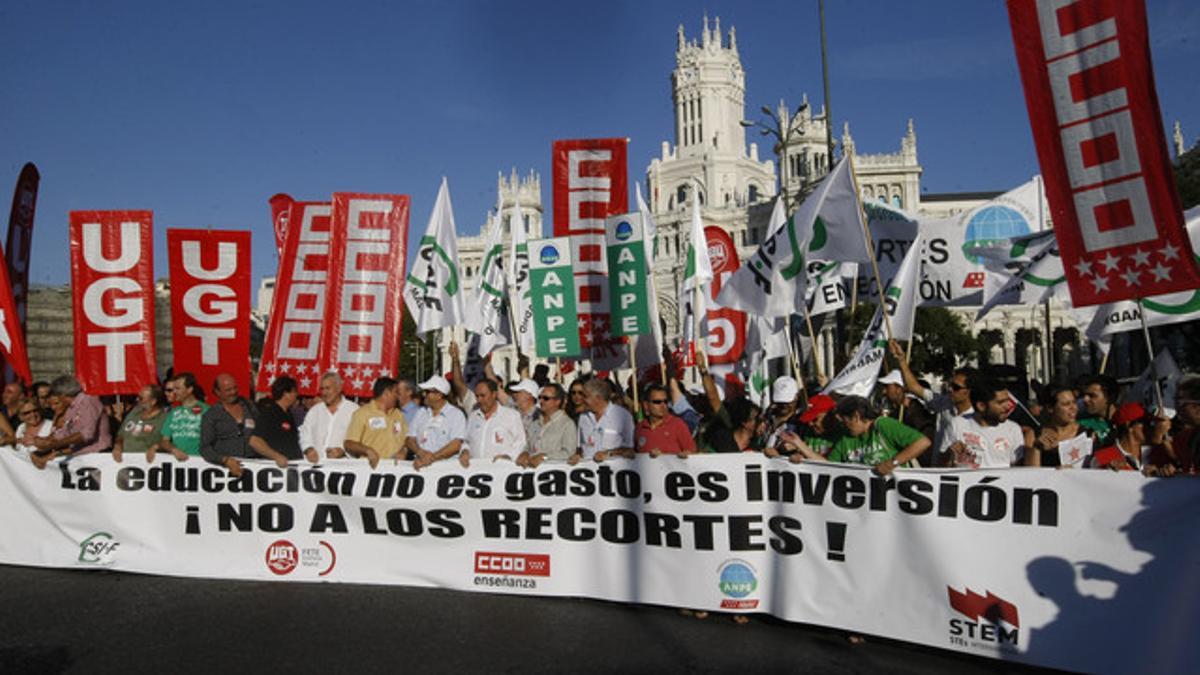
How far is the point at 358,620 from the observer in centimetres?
572

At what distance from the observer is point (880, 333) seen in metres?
8.32

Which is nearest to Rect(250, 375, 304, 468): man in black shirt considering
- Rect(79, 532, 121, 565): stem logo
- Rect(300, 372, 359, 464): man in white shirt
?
Rect(300, 372, 359, 464): man in white shirt

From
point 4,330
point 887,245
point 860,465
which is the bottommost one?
point 860,465

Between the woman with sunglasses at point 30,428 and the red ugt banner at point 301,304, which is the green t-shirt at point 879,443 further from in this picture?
the woman with sunglasses at point 30,428

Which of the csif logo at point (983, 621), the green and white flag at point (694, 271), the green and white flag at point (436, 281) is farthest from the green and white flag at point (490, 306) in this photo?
the csif logo at point (983, 621)

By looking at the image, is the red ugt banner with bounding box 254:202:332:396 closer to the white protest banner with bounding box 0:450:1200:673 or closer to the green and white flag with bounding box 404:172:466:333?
the green and white flag with bounding box 404:172:466:333

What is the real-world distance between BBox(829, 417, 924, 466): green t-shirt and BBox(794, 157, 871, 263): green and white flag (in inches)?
93.4

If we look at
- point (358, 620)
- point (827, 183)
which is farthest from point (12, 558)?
point (827, 183)

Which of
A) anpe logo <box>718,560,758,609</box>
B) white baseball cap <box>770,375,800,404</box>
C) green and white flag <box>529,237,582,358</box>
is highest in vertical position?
green and white flag <box>529,237,582,358</box>

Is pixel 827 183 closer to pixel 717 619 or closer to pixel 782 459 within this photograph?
pixel 782 459

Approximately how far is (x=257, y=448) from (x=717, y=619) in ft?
11.3

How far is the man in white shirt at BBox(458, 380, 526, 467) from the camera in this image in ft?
22.4

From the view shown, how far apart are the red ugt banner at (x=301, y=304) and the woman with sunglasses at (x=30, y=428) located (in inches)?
66.8

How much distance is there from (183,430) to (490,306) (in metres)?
5.56
